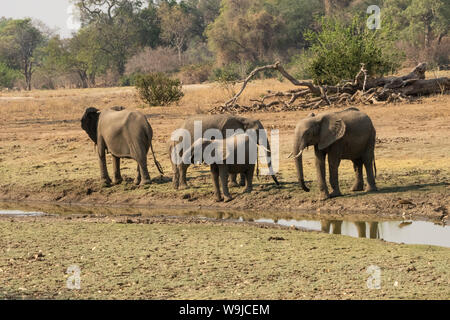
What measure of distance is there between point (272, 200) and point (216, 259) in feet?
12.4

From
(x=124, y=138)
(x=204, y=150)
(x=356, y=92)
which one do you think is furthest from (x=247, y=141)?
(x=356, y=92)

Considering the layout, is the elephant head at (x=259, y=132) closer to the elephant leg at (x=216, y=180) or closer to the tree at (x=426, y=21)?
the elephant leg at (x=216, y=180)

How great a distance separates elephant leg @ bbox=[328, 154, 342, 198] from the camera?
36.4 ft

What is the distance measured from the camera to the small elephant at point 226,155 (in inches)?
442

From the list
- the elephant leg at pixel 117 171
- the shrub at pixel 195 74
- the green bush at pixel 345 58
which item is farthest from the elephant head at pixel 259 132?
the shrub at pixel 195 74

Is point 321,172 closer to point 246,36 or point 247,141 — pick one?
point 247,141

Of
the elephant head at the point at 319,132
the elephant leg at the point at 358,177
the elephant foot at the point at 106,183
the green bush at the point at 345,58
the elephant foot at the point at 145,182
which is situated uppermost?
the green bush at the point at 345,58

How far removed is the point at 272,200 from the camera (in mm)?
11594

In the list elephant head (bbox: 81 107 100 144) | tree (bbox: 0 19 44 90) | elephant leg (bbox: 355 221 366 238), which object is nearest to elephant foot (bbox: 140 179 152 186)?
elephant head (bbox: 81 107 100 144)

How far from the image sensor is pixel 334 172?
11164 millimetres

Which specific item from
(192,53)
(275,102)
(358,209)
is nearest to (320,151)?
(358,209)

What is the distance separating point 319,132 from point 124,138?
3.58 m

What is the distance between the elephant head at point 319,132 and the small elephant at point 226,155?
0.75m

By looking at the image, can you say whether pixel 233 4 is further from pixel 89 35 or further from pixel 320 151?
pixel 320 151
